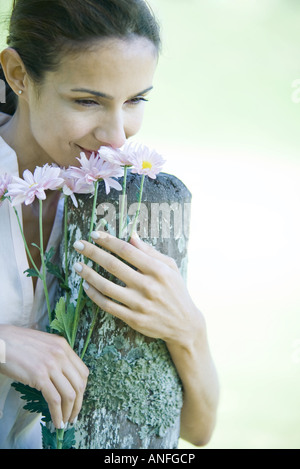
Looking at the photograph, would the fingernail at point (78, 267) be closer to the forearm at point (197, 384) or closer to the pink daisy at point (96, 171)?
the pink daisy at point (96, 171)

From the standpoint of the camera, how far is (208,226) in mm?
7965

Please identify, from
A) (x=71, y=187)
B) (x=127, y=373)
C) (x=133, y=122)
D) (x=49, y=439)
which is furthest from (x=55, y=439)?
(x=133, y=122)

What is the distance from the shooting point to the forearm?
171cm

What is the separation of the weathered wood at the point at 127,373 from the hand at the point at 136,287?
6cm

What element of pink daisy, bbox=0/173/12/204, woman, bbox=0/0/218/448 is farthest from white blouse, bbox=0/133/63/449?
pink daisy, bbox=0/173/12/204

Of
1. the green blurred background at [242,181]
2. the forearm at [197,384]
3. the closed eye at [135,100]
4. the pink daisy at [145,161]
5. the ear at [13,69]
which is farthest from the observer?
the green blurred background at [242,181]

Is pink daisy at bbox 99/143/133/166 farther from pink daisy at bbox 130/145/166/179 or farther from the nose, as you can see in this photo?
the nose

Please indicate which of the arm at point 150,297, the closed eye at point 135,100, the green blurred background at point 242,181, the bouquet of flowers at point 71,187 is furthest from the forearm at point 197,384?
the green blurred background at point 242,181

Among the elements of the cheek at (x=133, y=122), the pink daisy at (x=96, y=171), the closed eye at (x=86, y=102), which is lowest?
the pink daisy at (x=96, y=171)

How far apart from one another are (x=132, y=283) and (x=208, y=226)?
641 cm

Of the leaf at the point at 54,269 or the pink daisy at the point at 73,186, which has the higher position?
the pink daisy at the point at 73,186

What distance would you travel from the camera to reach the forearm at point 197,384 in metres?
1.71
